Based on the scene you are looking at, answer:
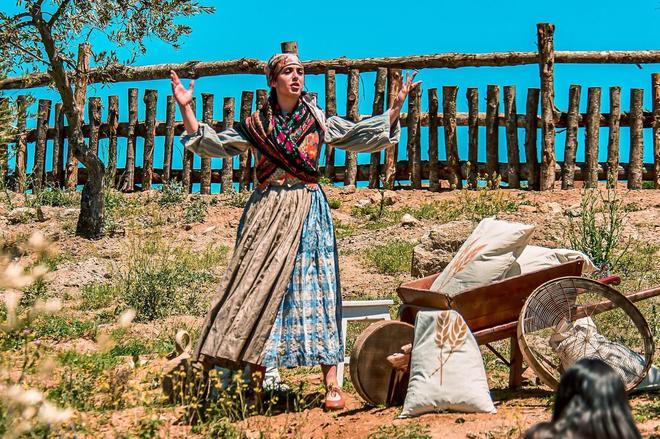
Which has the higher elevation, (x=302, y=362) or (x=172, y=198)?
(x=172, y=198)

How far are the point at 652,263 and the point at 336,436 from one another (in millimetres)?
6867

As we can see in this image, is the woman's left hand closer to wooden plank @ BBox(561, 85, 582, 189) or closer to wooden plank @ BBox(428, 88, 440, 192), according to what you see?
wooden plank @ BBox(428, 88, 440, 192)

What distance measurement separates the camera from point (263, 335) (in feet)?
19.2

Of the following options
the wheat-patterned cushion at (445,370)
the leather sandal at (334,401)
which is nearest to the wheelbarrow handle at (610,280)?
the wheat-patterned cushion at (445,370)

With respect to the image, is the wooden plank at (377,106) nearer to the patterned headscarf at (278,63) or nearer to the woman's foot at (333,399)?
the patterned headscarf at (278,63)

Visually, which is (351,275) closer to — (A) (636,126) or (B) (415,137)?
(B) (415,137)

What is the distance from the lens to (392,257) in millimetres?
11555

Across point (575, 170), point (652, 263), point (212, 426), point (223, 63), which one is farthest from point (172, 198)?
point (212, 426)

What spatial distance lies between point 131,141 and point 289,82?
1218 centimetres

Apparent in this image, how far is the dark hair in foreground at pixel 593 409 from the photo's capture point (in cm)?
241

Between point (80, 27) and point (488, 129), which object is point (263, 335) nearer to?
point (80, 27)

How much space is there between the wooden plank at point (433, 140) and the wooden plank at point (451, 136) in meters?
0.16

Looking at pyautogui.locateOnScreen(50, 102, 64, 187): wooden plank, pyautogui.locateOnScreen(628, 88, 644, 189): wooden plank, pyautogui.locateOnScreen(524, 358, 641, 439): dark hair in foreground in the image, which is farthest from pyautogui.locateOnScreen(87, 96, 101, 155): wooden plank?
pyautogui.locateOnScreen(524, 358, 641, 439): dark hair in foreground

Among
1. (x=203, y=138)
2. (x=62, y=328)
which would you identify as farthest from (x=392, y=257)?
(x=203, y=138)
